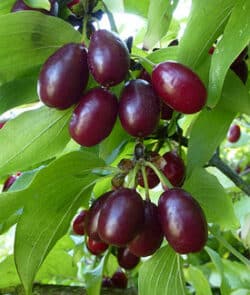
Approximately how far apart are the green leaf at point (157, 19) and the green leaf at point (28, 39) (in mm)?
161

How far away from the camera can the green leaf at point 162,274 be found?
1099mm

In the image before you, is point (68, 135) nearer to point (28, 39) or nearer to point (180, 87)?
point (28, 39)

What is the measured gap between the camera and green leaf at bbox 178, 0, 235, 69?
3.05 feet

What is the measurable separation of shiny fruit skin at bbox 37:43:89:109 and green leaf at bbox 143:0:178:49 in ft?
0.74

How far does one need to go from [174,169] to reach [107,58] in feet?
1.18

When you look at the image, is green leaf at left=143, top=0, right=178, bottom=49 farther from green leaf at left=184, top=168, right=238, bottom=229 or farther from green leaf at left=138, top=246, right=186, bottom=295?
green leaf at left=138, top=246, right=186, bottom=295

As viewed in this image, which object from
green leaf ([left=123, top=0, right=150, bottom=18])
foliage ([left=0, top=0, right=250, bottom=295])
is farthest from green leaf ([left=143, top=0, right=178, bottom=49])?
green leaf ([left=123, top=0, right=150, bottom=18])

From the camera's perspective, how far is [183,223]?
819mm

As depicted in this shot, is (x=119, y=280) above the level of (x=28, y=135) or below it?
below

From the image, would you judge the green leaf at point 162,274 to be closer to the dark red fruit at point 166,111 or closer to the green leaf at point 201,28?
the dark red fruit at point 166,111

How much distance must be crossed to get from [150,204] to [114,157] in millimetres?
245

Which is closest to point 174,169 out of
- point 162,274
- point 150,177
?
point 150,177

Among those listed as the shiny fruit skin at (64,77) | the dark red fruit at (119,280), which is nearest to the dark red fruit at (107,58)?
the shiny fruit skin at (64,77)

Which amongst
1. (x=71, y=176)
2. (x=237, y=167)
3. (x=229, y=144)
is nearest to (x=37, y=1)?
(x=71, y=176)
